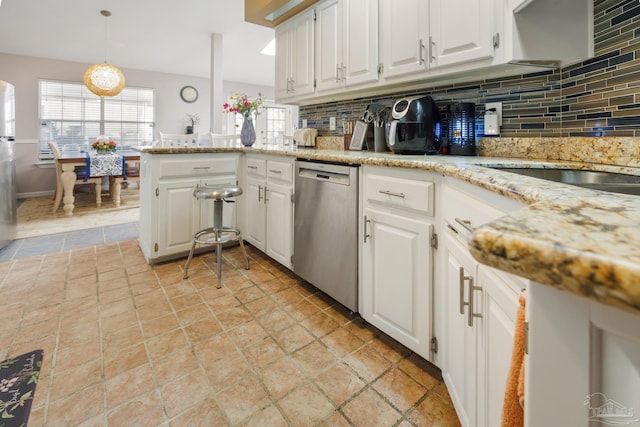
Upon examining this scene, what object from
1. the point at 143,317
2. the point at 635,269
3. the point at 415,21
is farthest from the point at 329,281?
the point at 635,269

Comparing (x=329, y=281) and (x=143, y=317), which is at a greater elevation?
(x=329, y=281)

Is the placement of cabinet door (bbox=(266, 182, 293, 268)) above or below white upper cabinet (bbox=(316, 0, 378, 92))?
below

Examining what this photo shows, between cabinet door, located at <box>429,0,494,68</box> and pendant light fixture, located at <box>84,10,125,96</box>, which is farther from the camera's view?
pendant light fixture, located at <box>84,10,125,96</box>

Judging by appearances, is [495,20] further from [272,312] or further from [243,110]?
[243,110]

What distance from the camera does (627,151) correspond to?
1.18m

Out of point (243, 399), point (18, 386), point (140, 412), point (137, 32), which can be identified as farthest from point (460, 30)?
point (137, 32)

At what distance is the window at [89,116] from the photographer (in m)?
5.80

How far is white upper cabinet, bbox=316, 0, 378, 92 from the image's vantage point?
7.02ft

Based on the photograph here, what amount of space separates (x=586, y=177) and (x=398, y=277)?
80cm

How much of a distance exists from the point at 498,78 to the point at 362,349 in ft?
5.17

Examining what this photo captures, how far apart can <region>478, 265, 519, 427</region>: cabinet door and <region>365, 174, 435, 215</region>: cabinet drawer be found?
1.42 ft

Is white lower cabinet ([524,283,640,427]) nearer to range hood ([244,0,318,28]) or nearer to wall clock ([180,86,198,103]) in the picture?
range hood ([244,0,318,28])

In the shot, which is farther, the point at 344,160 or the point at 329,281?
the point at 329,281

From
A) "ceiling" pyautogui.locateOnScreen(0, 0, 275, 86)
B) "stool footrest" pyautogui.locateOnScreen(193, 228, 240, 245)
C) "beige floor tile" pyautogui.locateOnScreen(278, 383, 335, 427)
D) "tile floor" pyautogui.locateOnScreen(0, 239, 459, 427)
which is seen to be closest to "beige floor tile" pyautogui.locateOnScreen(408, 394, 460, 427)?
"tile floor" pyautogui.locateOnScreen(0, 239, 459, 427)
